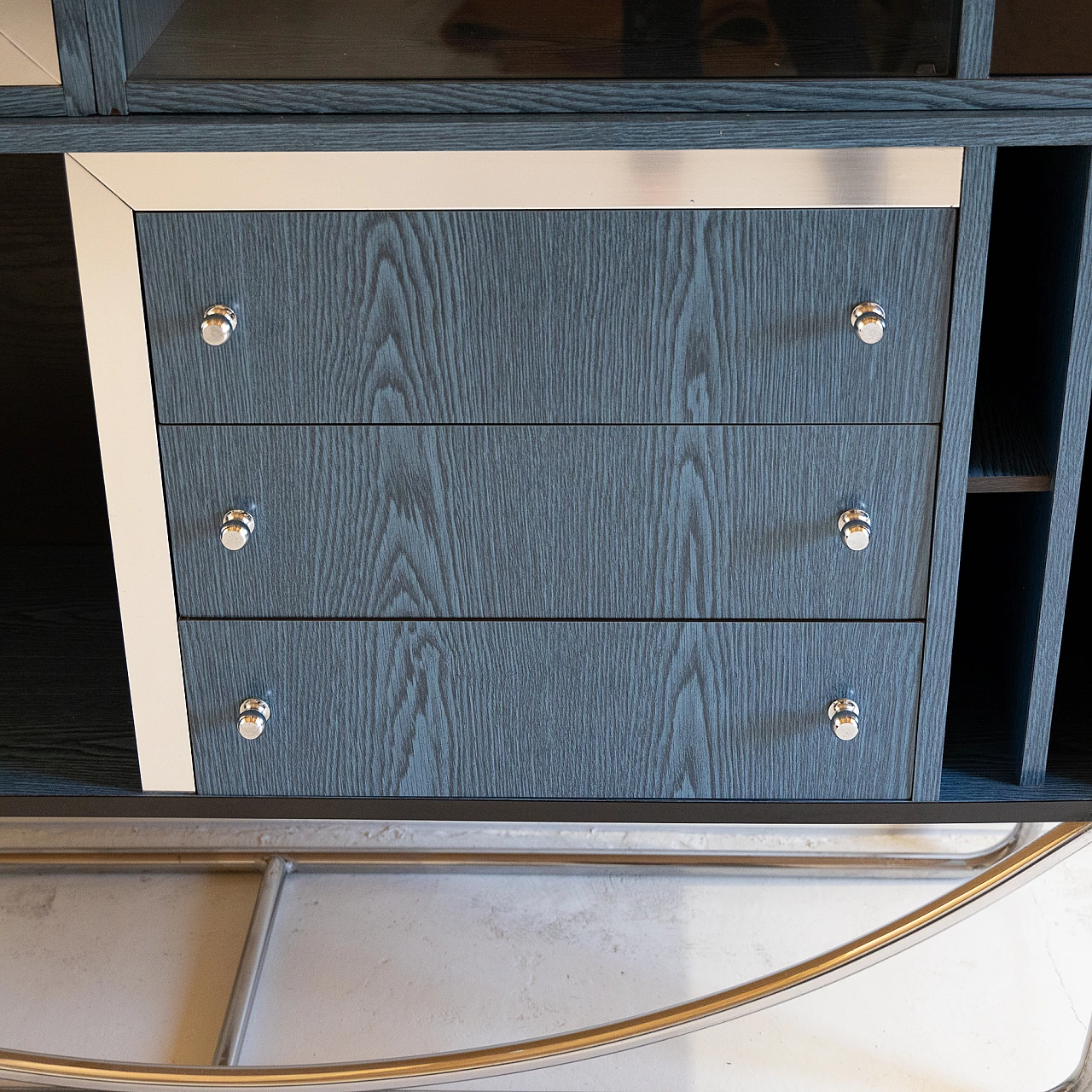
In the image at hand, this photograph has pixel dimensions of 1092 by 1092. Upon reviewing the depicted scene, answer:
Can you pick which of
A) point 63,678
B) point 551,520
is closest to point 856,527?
point 551,520

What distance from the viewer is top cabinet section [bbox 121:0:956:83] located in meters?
0.83

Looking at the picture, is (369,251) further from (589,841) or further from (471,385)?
(589,841)

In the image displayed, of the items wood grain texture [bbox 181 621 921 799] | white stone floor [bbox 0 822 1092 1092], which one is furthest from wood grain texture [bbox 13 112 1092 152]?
white stone floor [bbox 0 822 1092 1092]

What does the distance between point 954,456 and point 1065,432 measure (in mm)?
72

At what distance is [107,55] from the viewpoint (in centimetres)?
82

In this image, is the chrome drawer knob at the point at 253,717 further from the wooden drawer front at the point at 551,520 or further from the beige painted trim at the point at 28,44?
the beige painted trim at the point at 28,44

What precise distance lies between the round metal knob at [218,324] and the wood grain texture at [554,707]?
0.69 ft

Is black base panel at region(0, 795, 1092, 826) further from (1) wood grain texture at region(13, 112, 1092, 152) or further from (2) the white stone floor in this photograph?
(1) wood grain texture at region(13, 112, 1092, 152)

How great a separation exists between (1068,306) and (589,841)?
32.4 inches

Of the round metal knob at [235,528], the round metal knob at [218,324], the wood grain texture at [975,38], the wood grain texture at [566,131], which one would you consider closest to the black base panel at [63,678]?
the round metal knob at [235,528]

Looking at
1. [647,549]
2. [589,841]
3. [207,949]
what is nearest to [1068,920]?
[589,841]

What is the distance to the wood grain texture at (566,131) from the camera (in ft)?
2.63

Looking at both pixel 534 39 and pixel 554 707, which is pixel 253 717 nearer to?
pixel 554 707

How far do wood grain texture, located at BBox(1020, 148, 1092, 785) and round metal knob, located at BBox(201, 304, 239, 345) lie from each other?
1.75 ft
